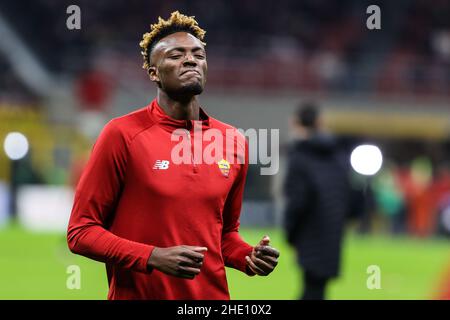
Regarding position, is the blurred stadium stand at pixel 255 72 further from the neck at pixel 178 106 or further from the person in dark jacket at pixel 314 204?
the neck at pixel 178 106

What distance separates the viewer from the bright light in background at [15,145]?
27.3m

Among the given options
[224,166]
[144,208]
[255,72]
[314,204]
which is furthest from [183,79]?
[255,72]

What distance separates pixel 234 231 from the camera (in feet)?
15.5

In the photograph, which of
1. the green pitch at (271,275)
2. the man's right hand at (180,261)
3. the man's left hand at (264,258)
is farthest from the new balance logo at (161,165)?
the green pitch at (271,275)

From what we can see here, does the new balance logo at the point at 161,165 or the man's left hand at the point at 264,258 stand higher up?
the new balance logo at the point at 161,165

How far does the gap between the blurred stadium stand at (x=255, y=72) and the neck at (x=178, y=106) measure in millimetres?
20360

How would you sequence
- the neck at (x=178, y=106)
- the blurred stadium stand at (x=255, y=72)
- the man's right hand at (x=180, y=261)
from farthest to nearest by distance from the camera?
the blurred stadium stand at (x=255, y=72)
the neck at (x=178, y=106)
the man's right hand at (x=180, y=261)

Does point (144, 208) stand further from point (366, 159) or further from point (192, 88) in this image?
point (366, 159)

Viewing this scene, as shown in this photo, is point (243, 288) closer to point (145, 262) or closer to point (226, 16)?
point (145, 262)

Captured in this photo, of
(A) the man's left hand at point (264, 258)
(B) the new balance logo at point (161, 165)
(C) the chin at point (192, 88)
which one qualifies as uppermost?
(C) the chin at point (192, 88)

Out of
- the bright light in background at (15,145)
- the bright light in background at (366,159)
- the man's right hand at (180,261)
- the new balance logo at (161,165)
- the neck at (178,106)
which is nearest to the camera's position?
the man's right hand at (180,261)

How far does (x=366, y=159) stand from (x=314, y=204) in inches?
762

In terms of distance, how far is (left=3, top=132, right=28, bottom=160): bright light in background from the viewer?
89.5 ft

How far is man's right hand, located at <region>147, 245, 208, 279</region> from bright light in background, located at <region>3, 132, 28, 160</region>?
23.5m
